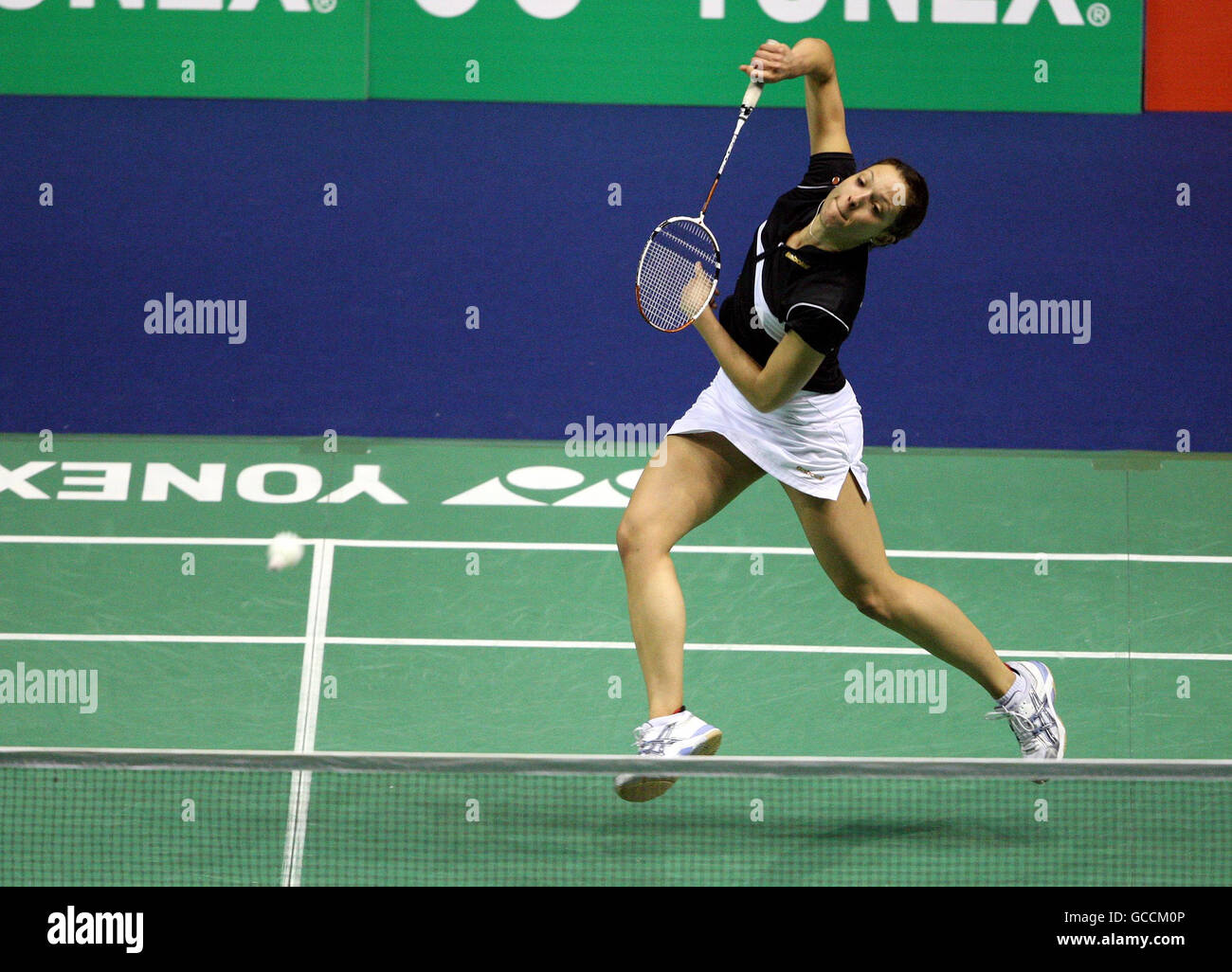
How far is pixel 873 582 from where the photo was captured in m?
3.74

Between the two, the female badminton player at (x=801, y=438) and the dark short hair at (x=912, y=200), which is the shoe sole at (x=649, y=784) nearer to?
the female badminton player at (x=801, y=438)

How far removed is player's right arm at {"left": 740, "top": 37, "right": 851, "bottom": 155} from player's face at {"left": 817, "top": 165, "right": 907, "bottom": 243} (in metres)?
0.41

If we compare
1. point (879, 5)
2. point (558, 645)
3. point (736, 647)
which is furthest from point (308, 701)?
point (879, 5)

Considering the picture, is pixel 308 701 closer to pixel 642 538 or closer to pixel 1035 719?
pixel 642 538

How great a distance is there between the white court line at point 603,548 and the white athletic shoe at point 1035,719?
187cm

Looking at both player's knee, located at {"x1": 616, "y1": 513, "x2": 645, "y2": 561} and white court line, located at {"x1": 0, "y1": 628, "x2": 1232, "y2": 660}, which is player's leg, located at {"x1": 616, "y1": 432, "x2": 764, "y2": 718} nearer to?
player's knee, located at {"x1": 616, "y1": 513, "x2": 645, "y2": 561}

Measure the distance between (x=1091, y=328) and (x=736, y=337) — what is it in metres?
3.58

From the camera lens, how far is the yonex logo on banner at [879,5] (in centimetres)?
658

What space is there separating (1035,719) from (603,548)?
7.45ft

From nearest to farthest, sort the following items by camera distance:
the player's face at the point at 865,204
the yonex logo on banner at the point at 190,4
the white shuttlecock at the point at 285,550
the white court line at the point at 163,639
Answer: the player's face at the point at 865,204, the white court line at the point at 163,639, the white shuttlecock at the point at 285,550, the yonex logo on banner at the point at 190,4

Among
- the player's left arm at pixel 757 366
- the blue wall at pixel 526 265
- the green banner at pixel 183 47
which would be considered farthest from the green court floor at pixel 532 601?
the green banner at pixel 183 47

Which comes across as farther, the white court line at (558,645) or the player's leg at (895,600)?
the white court line at (558,645)

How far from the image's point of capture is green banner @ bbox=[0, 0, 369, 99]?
6555 millimetres

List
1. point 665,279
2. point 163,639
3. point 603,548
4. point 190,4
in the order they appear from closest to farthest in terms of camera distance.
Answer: point 665,279, point 163,639, point 603,548, point 190,4
